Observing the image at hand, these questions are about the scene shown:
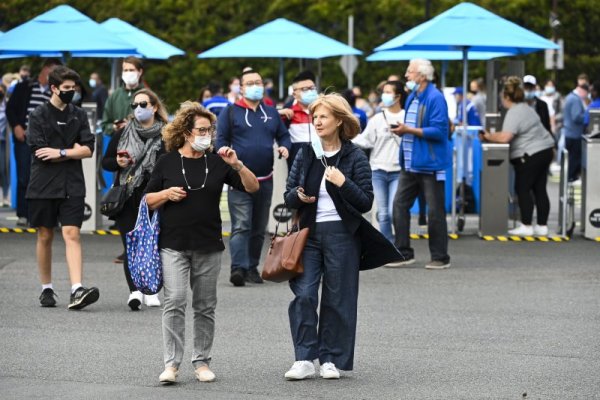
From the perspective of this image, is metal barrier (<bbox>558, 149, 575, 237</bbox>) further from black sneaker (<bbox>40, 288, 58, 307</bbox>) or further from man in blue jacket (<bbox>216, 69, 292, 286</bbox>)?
black sneaker (<bbox>40, 288, 58, 307</bbox>)

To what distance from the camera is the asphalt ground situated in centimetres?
859

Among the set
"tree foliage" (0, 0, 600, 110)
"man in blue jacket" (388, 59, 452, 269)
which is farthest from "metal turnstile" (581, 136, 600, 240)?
"tree foliage" (0, 0, 600, 110)

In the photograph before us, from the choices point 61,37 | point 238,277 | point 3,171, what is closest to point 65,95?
point 238,277

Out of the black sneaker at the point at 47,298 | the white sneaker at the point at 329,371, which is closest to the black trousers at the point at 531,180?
the black sneaker at the point at 47,298

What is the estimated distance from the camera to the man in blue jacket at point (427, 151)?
14648mm

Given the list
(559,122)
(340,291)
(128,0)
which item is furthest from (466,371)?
(128,0)

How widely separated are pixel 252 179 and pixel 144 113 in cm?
282

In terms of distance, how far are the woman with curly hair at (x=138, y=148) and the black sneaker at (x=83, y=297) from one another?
0.54m

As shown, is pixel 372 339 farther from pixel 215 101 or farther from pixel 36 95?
pixel 215 101

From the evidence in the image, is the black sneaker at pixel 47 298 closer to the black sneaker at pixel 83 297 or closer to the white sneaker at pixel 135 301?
the black sneaker at pixel 83 297

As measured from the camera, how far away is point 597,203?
1812 centimetres

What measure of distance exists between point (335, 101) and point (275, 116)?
16.3 feet

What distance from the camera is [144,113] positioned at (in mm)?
11461

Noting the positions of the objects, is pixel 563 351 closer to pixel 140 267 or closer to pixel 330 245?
pixel 330 245
